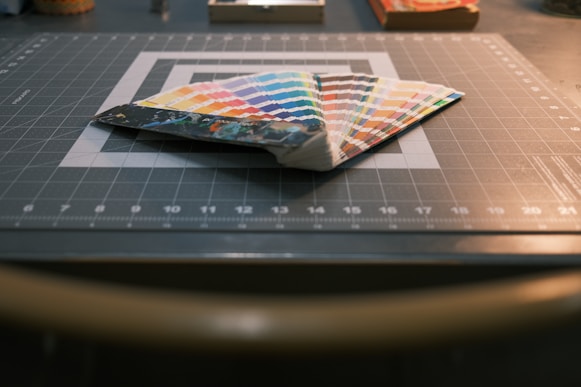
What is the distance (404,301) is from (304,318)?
0.05 meters

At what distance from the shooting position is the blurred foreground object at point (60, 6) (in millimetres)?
1343

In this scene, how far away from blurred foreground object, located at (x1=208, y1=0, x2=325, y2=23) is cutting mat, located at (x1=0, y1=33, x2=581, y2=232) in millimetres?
296

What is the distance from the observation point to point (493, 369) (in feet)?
1.61

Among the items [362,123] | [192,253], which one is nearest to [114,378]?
[192,253]

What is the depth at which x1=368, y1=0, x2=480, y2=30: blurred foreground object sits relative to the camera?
4.08ft

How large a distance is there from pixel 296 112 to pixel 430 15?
2.04 ft

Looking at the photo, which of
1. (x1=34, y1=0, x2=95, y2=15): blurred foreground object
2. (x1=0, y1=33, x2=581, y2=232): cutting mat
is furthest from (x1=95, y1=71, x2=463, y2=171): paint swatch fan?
(x1=34, y1=0, x2=95, y2=15): blurred foreground object

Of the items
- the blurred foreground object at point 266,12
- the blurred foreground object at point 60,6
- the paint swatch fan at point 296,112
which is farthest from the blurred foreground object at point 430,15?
the blurred foreground object at point 60,6

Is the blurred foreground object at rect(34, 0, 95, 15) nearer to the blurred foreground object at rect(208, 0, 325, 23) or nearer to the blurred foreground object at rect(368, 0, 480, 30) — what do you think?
the blurred foreground object at rect(208, 0, 325, 23)

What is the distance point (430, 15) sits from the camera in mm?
1246

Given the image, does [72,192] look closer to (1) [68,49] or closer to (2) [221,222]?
(2) [221,222]

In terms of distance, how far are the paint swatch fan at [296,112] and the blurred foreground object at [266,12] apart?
429 mm

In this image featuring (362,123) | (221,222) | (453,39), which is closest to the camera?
(221,222)

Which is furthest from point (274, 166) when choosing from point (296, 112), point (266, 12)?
point (266, 12)
